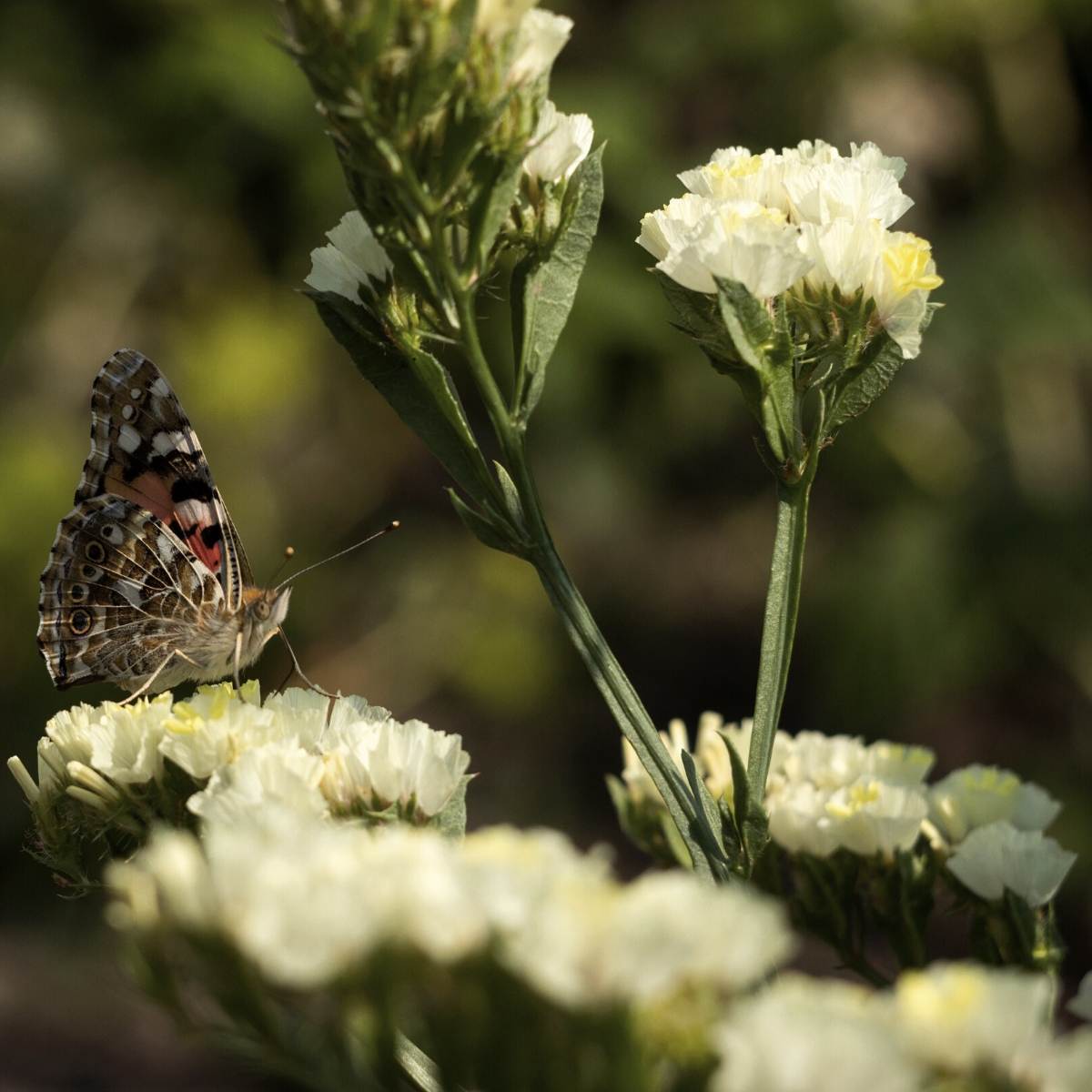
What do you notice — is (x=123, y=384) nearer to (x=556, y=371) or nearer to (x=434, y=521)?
(x=556, y=371)

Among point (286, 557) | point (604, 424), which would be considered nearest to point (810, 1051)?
point (286, 557)

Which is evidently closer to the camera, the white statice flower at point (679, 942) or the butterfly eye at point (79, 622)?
the white statice flower at point (679, 942)

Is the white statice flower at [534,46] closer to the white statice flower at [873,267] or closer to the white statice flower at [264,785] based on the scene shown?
the white statice flower at [873,267]

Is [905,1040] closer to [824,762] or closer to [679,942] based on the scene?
[679,942]

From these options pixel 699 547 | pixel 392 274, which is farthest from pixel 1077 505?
pixel 392 274

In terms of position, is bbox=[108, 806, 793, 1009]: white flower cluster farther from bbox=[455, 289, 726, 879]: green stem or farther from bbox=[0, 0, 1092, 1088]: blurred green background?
bbox=[0, 0, 1092, 1088]: blurred green background

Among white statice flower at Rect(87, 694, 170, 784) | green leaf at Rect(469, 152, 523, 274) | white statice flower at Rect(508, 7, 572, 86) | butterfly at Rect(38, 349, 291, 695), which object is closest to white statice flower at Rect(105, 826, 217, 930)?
white statice flower at Rect(87, 694, 170, 784)

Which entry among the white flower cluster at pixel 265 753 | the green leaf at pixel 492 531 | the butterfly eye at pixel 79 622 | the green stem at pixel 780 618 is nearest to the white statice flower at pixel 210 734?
the white flower cluster at pixel 265 753
